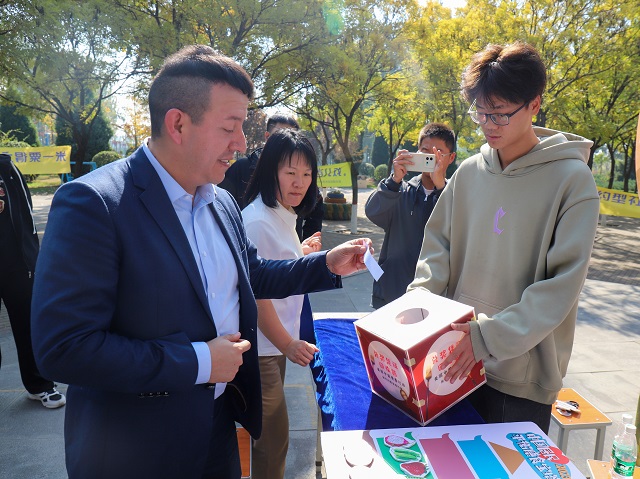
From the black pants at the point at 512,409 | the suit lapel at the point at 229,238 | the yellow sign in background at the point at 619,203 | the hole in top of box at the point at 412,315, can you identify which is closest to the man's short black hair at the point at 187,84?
the suit lapel at the point at 229,238

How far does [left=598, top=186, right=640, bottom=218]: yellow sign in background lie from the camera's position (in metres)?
9.91

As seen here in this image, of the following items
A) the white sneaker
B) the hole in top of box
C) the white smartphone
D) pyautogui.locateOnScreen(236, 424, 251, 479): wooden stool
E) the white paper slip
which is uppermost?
the white smartphone

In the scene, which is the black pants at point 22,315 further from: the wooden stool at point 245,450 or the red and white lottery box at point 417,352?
the red and white lottery box at point 417,352

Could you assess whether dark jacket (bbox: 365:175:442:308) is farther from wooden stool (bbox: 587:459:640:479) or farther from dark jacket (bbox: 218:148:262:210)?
wooden stool (bbox: 587:459:640:479)

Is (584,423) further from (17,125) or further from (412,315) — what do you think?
(17,125)

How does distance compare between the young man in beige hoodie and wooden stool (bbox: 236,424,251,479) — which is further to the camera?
wooden stool (bbox: 236,424,251,479)

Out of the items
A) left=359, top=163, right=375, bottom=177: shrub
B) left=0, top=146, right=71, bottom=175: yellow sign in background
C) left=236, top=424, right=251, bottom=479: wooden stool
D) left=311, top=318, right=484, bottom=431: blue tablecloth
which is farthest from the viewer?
left=359, top=163, right=375, bottom=177: shrub

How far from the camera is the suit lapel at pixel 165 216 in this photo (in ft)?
4.47

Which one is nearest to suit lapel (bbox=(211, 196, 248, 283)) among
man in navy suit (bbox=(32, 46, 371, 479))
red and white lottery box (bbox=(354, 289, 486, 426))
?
man in navy suit (bbox=(32, 46, 371, 479))

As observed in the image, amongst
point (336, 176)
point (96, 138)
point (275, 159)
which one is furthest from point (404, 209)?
point (96, 138)

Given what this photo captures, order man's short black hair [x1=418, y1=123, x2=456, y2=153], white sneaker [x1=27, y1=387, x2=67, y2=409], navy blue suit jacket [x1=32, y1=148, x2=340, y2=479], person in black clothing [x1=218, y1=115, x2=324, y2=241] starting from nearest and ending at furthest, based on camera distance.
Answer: navy blue suit jacket [x1=32, y1=148, x2=340, y2=479], man's short black hair [x1=418, y1=123, x2=456, y2=153], white sneaker [x1=27, y1=387, x2=67, y2=409], person in black clothing [x1=218, y1=115, x2=324, y2=241]

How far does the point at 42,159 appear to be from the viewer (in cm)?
1142

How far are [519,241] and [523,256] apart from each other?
0.05 m

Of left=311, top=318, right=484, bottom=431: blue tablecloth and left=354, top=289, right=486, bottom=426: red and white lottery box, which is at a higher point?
left=354, top=289, right=486, bottom=426: red and white lottery box
